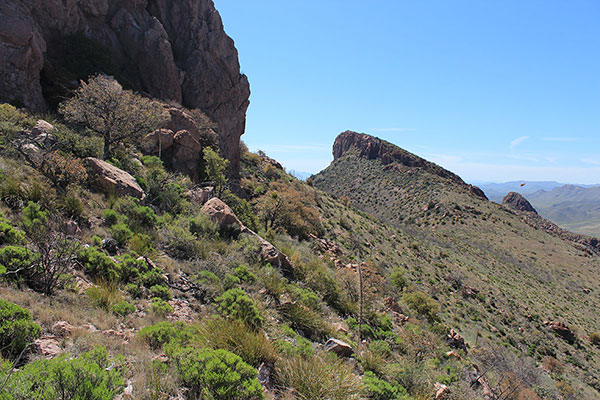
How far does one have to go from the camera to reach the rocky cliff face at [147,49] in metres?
13.5

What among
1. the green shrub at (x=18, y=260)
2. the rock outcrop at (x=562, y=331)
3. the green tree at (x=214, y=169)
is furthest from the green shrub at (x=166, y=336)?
the rock outcrop at (x=562, y=331)

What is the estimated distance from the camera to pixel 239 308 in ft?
19.2

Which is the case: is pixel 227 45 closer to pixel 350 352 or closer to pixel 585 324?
pixel 350 352

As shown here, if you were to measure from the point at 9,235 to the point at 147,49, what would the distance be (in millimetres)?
22769

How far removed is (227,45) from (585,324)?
45115 mm

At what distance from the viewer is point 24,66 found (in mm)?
13555

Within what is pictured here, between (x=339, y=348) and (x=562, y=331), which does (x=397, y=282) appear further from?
(x=562, y=331)

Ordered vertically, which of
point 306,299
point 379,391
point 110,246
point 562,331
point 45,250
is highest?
point 45,250

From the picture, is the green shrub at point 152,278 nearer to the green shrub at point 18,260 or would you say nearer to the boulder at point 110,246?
the boulder at point 110,246

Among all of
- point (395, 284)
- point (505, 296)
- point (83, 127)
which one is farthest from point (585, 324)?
point (83, 127)

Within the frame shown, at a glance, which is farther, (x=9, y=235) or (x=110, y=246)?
(x=110, y=246)

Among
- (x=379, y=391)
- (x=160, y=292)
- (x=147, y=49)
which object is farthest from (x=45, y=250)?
(x=147, y=49)

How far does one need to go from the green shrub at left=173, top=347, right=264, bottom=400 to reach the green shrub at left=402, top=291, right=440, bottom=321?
47.1ft

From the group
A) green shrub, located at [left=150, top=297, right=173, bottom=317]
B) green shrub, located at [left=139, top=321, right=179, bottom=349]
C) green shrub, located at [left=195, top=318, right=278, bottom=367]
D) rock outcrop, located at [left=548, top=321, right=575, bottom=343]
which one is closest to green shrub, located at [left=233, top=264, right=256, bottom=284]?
green shrub, located at [left=150, top=297, right=173, bottom=317]
